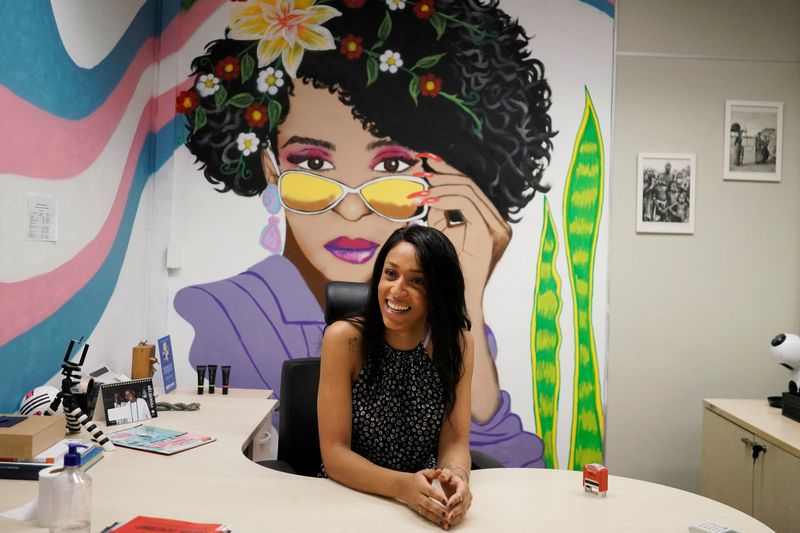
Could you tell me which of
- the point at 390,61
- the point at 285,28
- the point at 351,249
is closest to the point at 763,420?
the point at 351,249

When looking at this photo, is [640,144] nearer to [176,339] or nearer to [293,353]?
[293,353]

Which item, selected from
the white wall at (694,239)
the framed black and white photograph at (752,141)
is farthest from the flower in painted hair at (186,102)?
the framed black and white photograph at (752,141)

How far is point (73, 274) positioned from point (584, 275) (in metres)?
2.45

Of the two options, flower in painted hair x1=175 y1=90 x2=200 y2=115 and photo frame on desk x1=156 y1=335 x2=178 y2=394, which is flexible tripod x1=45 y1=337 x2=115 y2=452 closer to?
photo frame on desk x1=156 y1=335 x2=178 y2=394

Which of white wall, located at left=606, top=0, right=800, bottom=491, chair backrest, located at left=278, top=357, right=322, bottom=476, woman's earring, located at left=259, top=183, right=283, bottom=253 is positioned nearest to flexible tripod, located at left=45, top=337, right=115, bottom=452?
chair backrest, located at left=278, top=357, right=322, bottom=476

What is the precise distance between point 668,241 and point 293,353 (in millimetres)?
2083

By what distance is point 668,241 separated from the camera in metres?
3.46

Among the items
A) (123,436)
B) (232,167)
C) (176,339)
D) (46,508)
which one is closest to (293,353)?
(176,339)

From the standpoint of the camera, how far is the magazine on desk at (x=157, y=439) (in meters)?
1.96

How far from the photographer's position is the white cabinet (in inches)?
90.6

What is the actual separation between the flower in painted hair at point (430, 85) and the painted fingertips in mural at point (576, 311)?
793 mm

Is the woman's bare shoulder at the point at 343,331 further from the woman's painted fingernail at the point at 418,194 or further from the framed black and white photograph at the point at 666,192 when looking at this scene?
the framed black and white photograph at the point at 666,192

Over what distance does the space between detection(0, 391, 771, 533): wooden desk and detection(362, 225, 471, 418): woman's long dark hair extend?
0.32 meters

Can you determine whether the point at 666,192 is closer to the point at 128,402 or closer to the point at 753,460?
the point at 753,460
